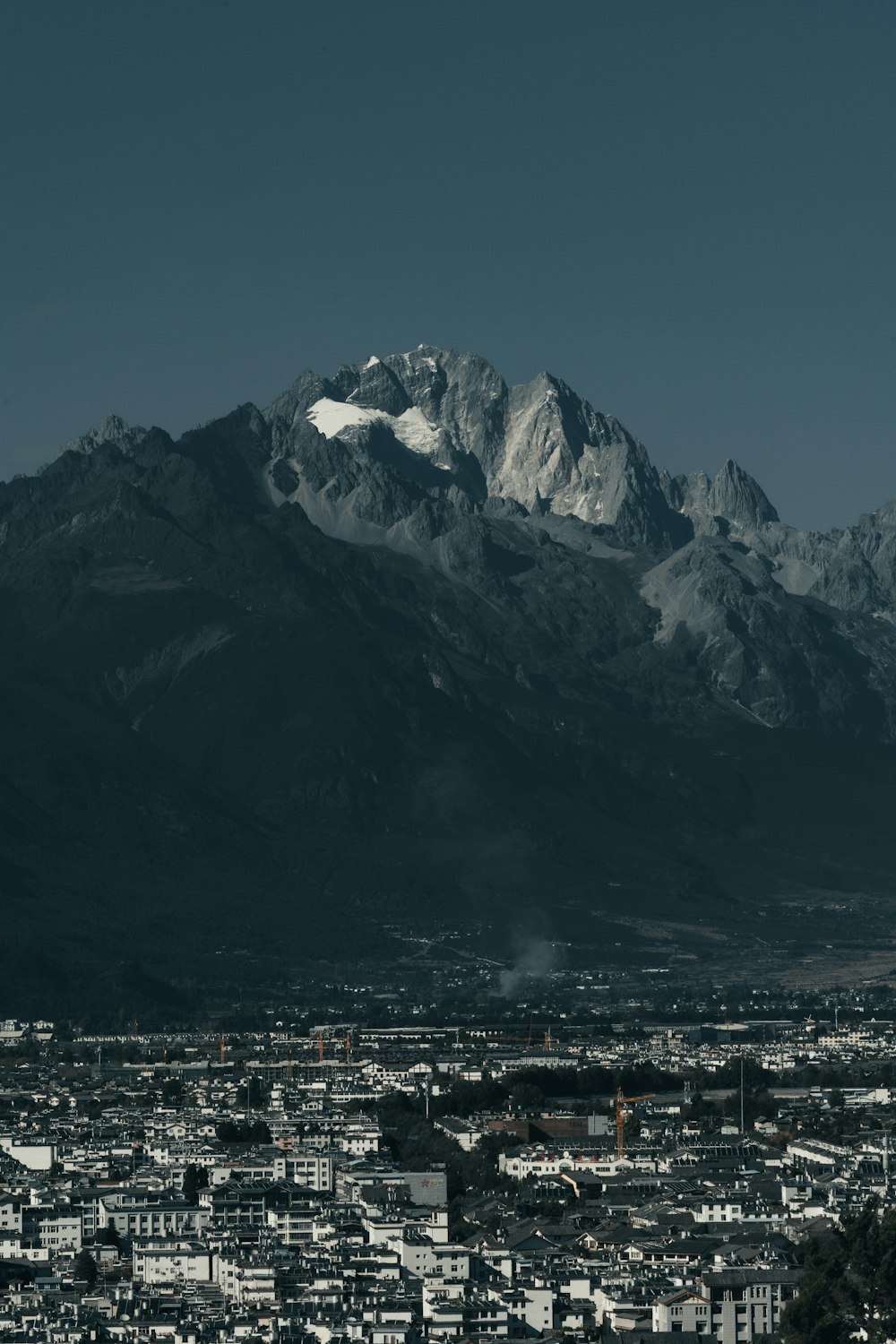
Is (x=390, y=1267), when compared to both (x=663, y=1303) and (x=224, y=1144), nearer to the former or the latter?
(x=663, y=1303)

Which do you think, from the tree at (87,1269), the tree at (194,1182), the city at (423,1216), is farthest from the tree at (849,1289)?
the tree at (194,1182)

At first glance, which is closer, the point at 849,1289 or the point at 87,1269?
the point at 849,1289

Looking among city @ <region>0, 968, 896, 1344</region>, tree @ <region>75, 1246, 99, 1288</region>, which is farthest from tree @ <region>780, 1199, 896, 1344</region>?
tree @ <region>75, 1246, 99, 1288</region>

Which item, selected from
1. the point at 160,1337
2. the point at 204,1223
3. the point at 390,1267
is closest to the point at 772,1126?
the point at 204,1223

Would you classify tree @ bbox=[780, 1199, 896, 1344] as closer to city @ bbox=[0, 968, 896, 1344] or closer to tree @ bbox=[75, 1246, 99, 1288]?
city @ bbox=[0, 968, 896, 1344]

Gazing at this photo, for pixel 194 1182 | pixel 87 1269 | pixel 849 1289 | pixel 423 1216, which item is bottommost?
pixel 849 1289

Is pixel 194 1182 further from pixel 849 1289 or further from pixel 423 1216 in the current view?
pixel 849 1289

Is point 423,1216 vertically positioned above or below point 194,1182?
below

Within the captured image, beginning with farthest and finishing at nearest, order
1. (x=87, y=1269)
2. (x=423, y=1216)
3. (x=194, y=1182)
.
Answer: (x=194, y=1182)
(x=423, y=1216)
(x=87, y=1269)

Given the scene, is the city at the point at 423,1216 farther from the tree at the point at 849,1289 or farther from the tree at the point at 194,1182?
the tree at the point at 849,1289

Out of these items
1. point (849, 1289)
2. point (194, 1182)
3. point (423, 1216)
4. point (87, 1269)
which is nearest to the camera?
point (849, 1289)

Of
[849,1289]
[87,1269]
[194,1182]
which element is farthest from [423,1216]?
[849,1289]
